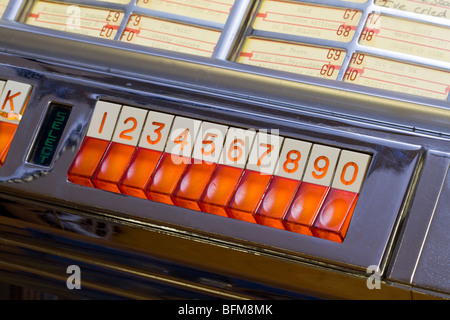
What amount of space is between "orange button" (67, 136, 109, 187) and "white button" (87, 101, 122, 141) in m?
0.01

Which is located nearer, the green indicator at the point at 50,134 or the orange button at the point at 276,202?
the orange button at the point at 276,202

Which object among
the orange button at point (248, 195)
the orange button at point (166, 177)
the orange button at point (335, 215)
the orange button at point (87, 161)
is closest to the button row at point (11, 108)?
the orange button at point (87, 161)

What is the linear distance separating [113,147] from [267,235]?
0.29m

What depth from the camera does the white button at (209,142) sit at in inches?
39.6

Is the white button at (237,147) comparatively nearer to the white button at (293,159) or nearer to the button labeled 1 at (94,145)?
the white button at (293,159)

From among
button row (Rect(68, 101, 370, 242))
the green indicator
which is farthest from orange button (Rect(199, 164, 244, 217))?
the green indicator

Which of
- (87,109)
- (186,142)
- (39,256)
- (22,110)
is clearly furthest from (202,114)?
(39,256)

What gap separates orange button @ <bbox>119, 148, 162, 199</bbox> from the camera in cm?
102

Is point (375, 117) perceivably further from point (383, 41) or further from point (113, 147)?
point (113, 147)

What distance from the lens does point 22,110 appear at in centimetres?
112

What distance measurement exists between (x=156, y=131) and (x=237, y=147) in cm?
14

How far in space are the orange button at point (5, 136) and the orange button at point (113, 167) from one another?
174 mm

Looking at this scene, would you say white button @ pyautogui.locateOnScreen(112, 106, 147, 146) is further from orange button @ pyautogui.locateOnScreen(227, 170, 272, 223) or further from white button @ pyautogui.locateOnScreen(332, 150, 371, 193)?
white button @ pyautogui.locateOnScreen(332, 150, 371, 193)

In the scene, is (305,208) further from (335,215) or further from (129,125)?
(129,125)
